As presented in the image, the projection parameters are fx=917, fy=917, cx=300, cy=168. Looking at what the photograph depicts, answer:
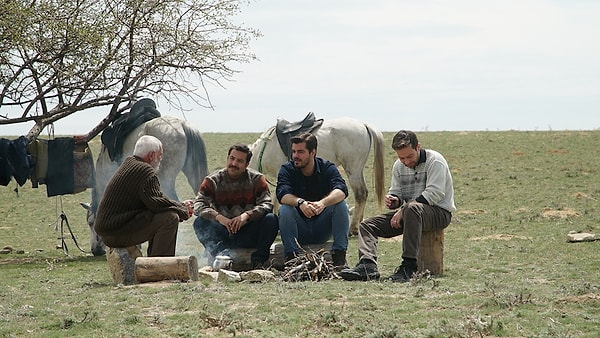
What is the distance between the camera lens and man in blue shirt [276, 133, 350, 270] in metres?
8.05

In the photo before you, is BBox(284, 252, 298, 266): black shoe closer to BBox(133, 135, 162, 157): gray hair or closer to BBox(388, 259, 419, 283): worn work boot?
BBox(388, 259, 419, 283): worn work boot

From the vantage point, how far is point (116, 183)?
25.2 ft

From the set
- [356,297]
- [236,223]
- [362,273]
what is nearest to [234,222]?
[236,223]

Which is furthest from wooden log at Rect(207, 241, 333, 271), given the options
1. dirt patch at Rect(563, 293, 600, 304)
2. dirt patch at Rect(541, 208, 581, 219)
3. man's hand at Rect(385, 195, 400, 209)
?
dirt patch at Rect(541, 208, 581, 219)

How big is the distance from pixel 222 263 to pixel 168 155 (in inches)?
164

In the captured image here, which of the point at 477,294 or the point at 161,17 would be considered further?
the point at 161,17

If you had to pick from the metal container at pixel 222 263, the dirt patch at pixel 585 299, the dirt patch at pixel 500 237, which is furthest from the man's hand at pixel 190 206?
the dirt patch at pixel 500 237

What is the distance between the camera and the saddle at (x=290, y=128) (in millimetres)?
13375

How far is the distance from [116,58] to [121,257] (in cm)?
514

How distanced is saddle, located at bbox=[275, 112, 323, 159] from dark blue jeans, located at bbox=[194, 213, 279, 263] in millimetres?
4715

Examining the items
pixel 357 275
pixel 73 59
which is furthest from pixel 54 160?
pixel 357 275

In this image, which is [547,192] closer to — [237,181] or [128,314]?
[237,181]

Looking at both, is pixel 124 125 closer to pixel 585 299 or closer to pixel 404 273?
pixel 404 273

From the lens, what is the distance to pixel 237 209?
8570mm
